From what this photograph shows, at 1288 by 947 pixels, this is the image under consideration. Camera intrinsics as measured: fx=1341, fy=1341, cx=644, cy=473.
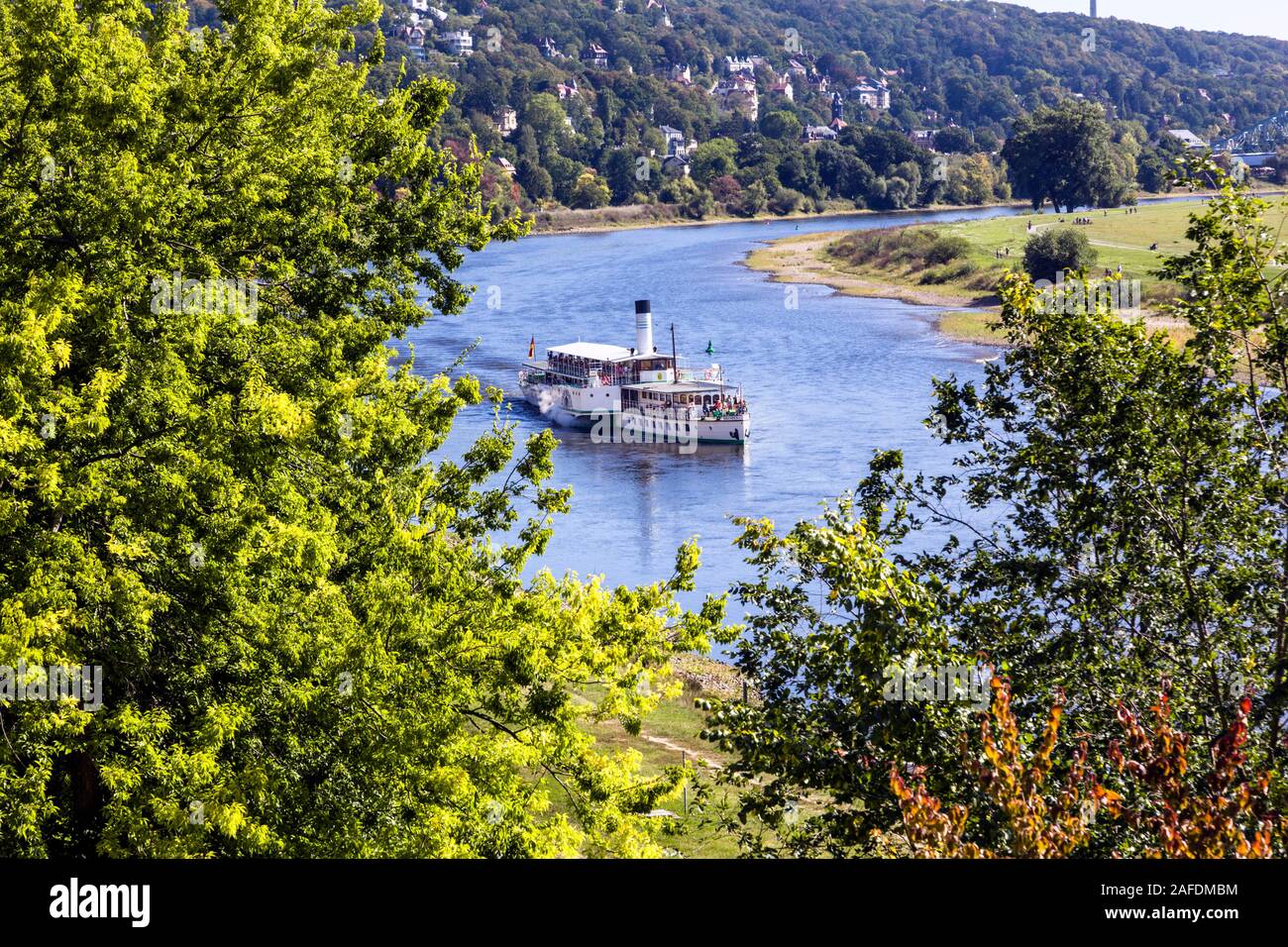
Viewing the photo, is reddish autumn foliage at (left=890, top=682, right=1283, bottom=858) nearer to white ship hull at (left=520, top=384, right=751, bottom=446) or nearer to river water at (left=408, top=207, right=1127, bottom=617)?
river water at (left=408, top=207, right=1127, bottom=617)

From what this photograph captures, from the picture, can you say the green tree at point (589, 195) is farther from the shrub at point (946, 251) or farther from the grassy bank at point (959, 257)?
the shrub at point (946, 251)

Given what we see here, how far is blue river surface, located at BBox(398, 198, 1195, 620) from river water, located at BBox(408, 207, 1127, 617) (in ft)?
0.50

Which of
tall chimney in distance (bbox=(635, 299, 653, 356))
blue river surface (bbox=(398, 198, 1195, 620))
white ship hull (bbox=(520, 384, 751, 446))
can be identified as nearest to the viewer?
blue river surface (bbox=(398, 198, 1195, 620))

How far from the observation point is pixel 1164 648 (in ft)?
41.7

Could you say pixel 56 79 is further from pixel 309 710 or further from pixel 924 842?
pixel 924 842

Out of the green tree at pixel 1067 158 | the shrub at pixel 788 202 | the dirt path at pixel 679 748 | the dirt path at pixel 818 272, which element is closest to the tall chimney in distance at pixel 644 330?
the dirt path at pixel 818 272

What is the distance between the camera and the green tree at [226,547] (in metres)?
12.1

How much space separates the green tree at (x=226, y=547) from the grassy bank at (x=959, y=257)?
68.9 meters

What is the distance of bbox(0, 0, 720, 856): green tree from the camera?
12.1 metres

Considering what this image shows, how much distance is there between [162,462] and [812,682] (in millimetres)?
6532

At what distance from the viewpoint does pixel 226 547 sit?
12.9 m

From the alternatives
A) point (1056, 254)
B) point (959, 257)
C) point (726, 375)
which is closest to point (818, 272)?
point (959, 257)

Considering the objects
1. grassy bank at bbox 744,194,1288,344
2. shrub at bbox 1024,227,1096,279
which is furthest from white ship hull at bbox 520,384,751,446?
shrub at bbox 1024,227,1096,279
